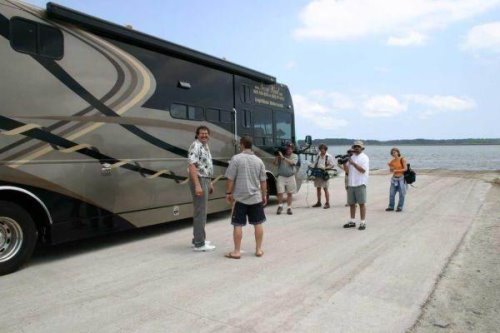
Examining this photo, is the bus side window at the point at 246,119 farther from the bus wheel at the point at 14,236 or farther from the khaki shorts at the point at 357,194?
the bus wheel at the point at 14,236

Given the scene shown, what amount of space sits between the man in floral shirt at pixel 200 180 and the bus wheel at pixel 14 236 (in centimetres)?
209


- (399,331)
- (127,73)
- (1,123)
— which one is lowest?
(399,331)

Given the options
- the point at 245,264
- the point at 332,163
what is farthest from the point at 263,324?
the point at 332,163

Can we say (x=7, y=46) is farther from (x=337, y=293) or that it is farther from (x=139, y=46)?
(x=337, y=293)

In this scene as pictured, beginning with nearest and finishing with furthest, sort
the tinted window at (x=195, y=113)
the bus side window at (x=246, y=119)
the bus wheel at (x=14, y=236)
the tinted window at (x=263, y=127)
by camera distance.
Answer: the bus wheel at (x=14, y=236), the tinted window at (x=195, y=113), the bus side window at (x=246, y=119), the tinted window at (x=263, y=127)

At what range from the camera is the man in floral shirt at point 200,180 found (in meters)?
6.34

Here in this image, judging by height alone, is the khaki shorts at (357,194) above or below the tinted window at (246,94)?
below

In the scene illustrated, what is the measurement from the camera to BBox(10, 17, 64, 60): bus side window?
5.39 meters

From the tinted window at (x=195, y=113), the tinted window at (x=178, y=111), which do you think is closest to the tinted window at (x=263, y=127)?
the tinted window at (x=195, y=113)

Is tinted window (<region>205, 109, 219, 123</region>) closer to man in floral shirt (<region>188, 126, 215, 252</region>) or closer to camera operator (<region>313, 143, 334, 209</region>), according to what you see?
man in floral shirt (<region>188, 126, 215, 252</region>)

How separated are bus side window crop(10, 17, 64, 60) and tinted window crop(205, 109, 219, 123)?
3.14 m

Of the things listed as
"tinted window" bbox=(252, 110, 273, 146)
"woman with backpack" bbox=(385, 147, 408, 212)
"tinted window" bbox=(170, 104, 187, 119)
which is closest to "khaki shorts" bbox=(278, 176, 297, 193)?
"tinted window" bbox=(252, 110, 273, 146)

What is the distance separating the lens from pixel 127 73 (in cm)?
681

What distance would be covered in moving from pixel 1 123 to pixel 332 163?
27.0ft
